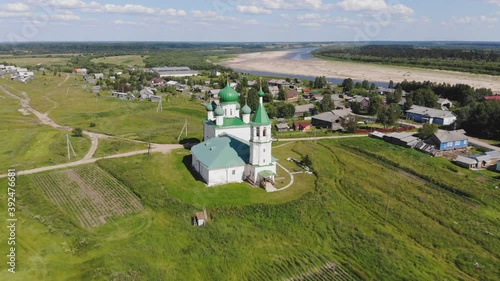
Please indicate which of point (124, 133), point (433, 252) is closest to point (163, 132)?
point (124, 133)

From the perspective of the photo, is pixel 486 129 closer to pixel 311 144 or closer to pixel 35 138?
pixel 311 144

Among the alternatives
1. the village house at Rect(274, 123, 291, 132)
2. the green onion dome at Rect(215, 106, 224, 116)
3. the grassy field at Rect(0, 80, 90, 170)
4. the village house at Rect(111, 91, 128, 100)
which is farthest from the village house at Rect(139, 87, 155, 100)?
the green onion dome at Rect(215, 106, 224, 116)

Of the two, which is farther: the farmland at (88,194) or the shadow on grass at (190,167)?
the shadow on grass at (190,167)

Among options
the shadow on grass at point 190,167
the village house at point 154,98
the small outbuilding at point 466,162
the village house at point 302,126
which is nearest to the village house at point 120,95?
the village house at point 154,98

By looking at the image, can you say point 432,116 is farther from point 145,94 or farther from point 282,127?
point 145,94

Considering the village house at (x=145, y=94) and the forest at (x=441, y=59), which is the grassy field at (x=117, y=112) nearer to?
the village house at (x=145, y=94)

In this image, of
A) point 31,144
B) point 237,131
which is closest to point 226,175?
point 237,131

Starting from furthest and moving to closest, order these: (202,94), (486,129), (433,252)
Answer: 1. (202,94)
2. (486,129)
3. (433,252)
